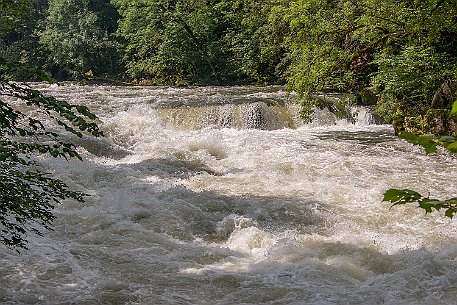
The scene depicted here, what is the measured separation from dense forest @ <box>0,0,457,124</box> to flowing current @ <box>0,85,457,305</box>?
148 centimetres

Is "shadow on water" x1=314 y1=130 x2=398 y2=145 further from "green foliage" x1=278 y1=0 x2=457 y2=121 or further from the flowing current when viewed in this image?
"green foliage" x1=278 y1=0 x2=457 y2=121

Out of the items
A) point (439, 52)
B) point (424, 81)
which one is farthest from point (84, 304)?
point (439, 52)

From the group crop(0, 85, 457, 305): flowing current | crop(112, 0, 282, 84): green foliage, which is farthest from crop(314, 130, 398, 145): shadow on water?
crop(112, 0, 282, 84): green foliage

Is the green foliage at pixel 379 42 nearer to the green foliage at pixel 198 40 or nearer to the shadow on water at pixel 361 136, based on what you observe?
the shadow on water at pixel 361 136

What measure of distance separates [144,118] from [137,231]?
283 inches

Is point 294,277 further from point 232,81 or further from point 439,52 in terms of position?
point 232,81

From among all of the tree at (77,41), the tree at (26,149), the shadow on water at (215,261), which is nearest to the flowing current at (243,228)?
the shadow on water at (215,261)

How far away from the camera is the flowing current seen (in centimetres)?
441

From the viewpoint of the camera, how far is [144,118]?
1277 centimetres

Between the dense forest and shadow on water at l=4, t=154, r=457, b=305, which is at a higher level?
the dense forest

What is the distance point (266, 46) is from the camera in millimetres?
20203

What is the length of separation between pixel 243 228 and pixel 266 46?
15208 millimetres

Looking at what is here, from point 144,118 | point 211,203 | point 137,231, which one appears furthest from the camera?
point 144,118

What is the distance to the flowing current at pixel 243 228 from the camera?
441 cm
